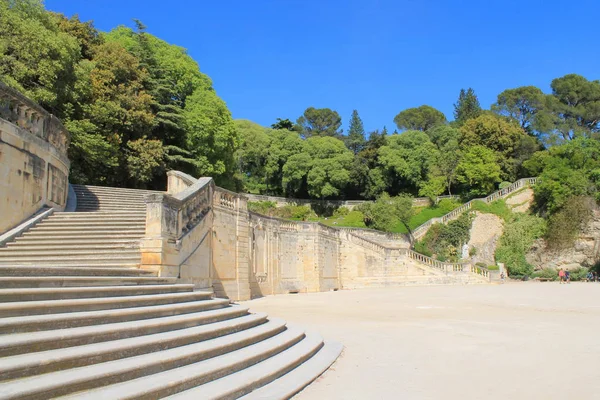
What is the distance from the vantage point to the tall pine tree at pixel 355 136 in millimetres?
67000

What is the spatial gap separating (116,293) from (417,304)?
12.2 metres

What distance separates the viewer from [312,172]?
53125 millimetres

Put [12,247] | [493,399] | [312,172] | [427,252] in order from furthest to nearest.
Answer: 1. [312,172]
2. [427,252]
3. [12,247]
4. [493,399]

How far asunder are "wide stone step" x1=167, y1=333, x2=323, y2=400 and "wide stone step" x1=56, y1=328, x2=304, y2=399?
0.07 meters

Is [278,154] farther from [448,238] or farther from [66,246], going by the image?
[66,246]

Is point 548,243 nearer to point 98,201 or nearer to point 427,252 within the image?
point 427,252

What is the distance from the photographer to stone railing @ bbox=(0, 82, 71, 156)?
12242mm

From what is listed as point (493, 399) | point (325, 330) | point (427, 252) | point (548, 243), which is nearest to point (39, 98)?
point (325, 330)

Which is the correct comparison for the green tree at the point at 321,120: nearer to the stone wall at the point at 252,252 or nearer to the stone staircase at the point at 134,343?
the stone wall at the point at 252,252

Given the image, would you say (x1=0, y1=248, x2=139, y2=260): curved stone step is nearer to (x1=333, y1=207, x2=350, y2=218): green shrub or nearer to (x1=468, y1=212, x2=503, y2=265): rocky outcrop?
(x1=468, y1=212, x2=503, y2=265): rocky outcrop

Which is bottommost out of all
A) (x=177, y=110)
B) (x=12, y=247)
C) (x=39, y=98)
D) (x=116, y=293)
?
(x=116, y=293)

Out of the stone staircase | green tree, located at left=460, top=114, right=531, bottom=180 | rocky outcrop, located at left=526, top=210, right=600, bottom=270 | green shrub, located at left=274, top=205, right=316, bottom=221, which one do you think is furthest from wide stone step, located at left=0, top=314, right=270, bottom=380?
green tree, located at left=460, top=114, right=531, bottom=180

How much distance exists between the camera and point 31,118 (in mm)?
13492

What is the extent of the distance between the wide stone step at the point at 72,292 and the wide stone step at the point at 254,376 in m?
1.95
